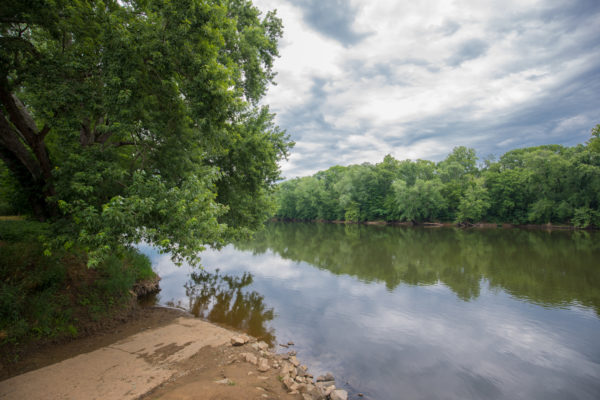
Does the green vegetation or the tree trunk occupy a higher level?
the tree trunk

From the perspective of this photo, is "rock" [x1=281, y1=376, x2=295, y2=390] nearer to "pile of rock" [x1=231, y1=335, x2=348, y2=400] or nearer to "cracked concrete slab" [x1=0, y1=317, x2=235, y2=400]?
"pile of rock" [x1=231, y1=335, x2=348, y2=400]

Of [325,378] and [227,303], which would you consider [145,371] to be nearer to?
[325,378]

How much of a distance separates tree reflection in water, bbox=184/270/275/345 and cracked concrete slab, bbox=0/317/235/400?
2134 mm

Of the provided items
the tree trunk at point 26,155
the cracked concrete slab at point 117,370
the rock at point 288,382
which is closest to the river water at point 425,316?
the rock at point 288,382

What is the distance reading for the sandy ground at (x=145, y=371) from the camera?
5.43m

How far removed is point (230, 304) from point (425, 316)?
8928mm

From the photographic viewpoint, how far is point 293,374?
22.2 ft

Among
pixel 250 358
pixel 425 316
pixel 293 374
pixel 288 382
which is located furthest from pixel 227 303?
pixel 425 316

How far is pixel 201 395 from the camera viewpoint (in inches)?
201

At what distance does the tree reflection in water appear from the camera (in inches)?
426

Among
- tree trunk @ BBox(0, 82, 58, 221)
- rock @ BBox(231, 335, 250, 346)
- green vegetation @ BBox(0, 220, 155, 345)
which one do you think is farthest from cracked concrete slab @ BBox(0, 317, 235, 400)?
tree trunk @ BBox(0, 82, 58, 221)

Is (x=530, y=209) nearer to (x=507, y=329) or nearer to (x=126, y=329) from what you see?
(x=507, y=329)

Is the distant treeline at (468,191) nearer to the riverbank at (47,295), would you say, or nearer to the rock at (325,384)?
the riverbank at (47,295)

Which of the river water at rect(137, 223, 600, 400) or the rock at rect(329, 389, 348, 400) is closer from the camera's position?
the rock at rect(329, 389, 348, 400)
